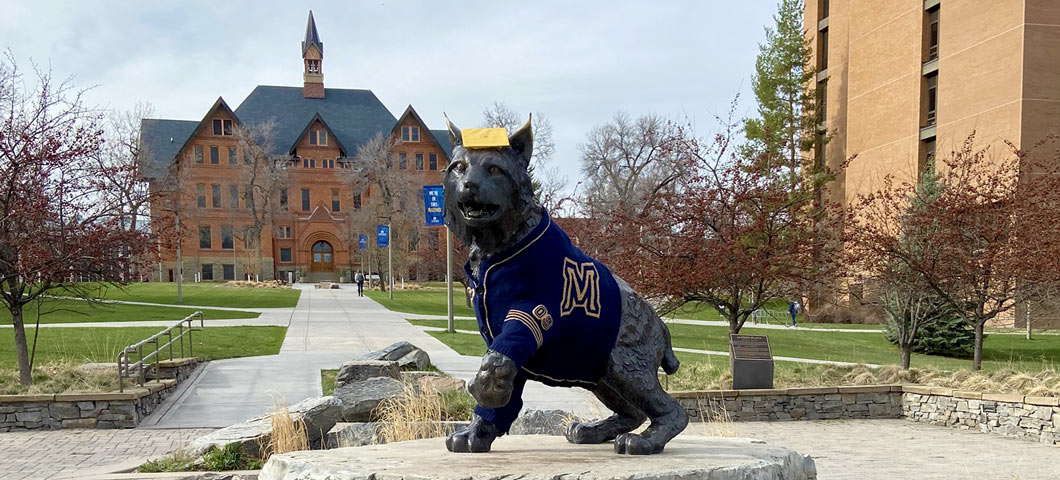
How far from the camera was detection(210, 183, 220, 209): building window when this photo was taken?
60.4 metres

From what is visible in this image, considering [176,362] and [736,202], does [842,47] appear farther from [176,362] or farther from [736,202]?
[176,362]

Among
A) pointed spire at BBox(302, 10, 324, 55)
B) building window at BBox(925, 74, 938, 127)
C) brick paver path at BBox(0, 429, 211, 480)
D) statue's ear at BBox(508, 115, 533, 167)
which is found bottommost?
brick paver path at BBox(0, 429, 211, 480)

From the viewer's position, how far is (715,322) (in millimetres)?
31000

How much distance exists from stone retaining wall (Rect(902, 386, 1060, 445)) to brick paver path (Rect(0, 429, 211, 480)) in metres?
9.51

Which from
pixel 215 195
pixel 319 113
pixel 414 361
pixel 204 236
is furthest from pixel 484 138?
pixel 319 113

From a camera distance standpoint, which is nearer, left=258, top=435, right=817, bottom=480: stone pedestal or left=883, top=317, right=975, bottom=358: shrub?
left=258, top=435, right=817, bottom=480: stone pedestal

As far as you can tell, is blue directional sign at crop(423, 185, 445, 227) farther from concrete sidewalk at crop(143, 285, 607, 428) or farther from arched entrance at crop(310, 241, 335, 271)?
arched entrance at crop(310, 241, 335, 271)

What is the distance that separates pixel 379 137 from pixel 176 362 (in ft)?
155

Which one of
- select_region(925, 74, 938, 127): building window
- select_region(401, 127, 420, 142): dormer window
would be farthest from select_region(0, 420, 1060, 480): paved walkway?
select_region(401, 127, 420, 142): dormer window

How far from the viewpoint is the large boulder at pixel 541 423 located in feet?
26.0

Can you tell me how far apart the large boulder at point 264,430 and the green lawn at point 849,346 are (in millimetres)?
9115

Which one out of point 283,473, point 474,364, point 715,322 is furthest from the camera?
point 715,322

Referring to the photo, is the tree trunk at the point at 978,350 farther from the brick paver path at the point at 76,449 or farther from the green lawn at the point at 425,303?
the green lawn at the point at 425,303

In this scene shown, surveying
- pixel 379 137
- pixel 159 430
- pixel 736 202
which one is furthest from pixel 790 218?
pixel 379 137
